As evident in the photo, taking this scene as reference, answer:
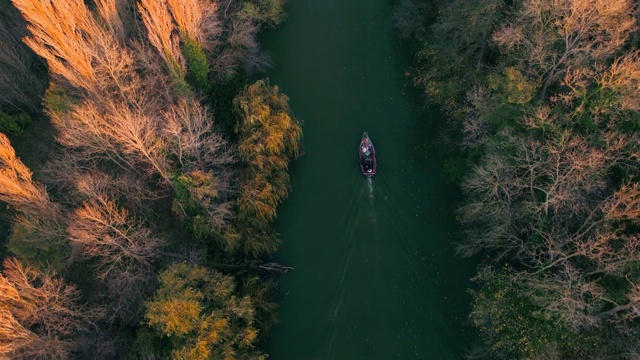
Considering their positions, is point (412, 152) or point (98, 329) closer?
point (98, 329)

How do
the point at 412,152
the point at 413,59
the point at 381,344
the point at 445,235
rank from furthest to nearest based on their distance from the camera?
the point at 413,59, the point at 412,152, the point at 445,235, the point at 381,344

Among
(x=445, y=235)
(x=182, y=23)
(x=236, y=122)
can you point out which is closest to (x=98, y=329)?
(x=236, y=122)

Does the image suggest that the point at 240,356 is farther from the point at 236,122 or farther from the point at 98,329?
the point at 236,122

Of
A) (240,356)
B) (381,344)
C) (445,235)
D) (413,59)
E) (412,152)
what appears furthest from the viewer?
(413,59)

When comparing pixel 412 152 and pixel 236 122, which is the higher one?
pixel 236 122

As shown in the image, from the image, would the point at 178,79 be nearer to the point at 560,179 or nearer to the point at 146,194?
the point at 146,194
